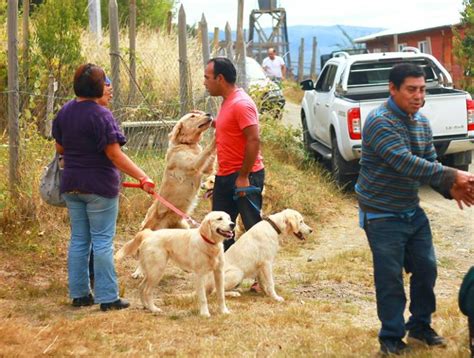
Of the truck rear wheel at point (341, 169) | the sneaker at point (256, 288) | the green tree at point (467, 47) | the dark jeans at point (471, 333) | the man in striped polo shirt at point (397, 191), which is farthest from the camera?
the green tree at point (467, 47)

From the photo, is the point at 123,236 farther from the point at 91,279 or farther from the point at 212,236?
the point at 212,236

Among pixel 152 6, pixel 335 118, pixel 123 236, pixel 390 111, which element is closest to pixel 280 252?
pixel 123 236

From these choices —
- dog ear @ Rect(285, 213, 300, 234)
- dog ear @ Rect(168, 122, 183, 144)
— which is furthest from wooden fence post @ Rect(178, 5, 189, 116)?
dog ear @ Rect(285, 213, 300, 234)

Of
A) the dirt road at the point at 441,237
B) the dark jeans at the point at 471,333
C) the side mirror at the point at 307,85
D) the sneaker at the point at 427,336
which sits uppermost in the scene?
the side mirror at the point at 307,85

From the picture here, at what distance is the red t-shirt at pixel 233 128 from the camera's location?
6.86 metres

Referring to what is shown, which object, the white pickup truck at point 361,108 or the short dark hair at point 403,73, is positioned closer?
the short dark hair at point 403,73

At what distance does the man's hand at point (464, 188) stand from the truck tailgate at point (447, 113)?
6.96 m

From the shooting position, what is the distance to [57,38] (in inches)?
432

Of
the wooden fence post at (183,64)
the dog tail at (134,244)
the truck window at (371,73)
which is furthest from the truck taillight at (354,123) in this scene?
the dog tail at (134,244)

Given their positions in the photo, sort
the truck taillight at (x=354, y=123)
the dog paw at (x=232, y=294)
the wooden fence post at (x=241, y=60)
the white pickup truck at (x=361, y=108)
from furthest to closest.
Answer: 1. the wooden fence post at (x=241, y=60)
2. the white pickup truck at (x=361, y=108)
3. the truck taillight at (x=354, y=123)
4. the dog paw at (x=232, y=294)

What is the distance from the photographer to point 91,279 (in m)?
7.56

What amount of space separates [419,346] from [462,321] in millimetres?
912

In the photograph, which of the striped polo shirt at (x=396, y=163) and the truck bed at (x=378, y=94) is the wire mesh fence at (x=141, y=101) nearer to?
the truck bed at (x=378, y=94)

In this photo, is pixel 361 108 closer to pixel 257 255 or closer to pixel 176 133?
pixel 176 133
